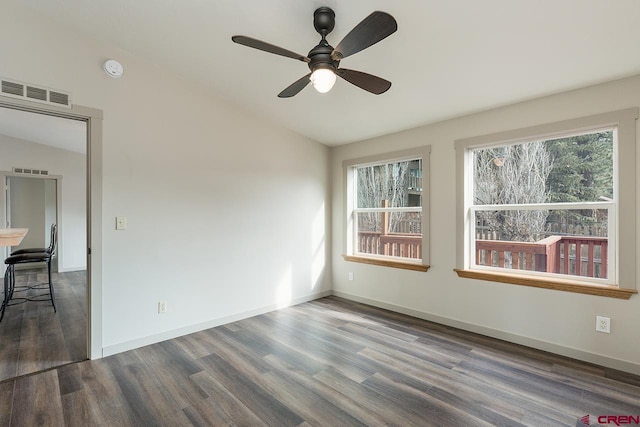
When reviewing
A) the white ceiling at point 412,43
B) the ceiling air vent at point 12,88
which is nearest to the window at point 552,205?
the white ceiling at point 412,43

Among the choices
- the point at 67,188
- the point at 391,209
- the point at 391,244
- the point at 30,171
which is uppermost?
the point at 30,171

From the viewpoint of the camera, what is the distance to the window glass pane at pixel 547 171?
2762mm

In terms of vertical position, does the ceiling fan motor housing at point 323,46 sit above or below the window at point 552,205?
above

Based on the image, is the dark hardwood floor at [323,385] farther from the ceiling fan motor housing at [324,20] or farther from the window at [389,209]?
the ceiling fan motor housing at [324,20]

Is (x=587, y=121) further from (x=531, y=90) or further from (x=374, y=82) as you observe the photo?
(x=374, y=82)

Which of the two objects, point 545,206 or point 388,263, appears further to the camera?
point 388,263

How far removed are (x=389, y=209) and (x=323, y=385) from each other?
8.31 feet

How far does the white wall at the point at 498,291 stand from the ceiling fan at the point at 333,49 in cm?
177

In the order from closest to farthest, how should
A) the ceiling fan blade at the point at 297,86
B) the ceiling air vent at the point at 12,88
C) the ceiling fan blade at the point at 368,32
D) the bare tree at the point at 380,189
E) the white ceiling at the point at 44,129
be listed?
the ceiling fan blade at the point at 368,32
the ceiling fan blade at the point at 297,86
the ceiling air vent at the point at 12,88
the bare tree at the point at 380,189
the white ceiling at the point at 44,129

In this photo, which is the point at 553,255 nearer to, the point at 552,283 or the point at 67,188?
the point at 552,283

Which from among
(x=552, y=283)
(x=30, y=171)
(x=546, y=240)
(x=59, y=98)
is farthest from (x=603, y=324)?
(x=30, y=171)

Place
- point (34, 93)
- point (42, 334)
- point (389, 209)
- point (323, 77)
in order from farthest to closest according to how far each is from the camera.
A: 1. point (389, 209)
2. point (42, 334)
3. point (34, 93)
4. point (323, 77)

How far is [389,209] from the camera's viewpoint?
4309 mm

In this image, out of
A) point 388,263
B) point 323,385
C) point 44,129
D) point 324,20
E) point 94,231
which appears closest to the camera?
point 324,20
